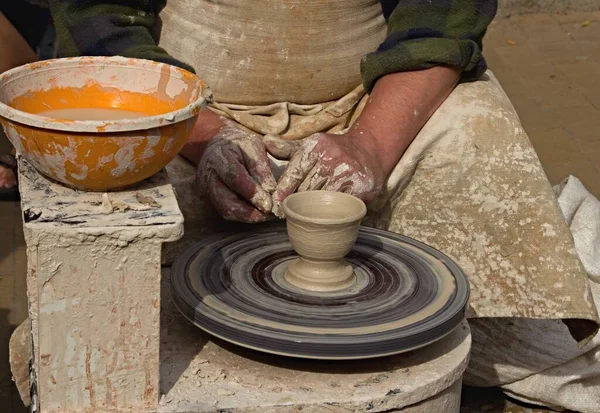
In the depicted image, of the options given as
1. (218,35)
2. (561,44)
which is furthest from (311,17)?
(561,44)

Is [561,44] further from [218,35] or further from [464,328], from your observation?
[464,328]

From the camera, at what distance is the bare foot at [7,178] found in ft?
13.8

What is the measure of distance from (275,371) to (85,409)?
0.41m

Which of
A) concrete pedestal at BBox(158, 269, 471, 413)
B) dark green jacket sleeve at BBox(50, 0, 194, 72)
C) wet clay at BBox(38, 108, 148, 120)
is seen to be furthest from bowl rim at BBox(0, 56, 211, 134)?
dark green jacket sleeve at BBox(50, 0, 194, 72)

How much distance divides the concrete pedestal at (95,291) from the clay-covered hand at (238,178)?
425mm

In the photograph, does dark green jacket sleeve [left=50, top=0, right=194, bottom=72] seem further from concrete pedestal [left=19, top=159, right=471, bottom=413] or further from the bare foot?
the bare foot

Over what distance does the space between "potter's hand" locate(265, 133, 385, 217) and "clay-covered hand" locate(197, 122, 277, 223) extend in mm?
47

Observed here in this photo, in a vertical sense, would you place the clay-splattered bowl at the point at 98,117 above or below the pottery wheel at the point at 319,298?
above

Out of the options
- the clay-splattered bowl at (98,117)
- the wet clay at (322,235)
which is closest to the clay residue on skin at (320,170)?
the wet clay at (322,235)

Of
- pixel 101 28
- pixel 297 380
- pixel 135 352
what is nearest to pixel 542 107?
pixel 101 28

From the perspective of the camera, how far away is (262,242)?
2.53m

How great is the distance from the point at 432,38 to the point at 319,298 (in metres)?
0.97

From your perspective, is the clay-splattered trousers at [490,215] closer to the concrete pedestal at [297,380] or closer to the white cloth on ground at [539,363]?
the white cloth on ground at [539,363]

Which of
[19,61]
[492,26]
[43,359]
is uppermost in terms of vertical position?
[43,359]
